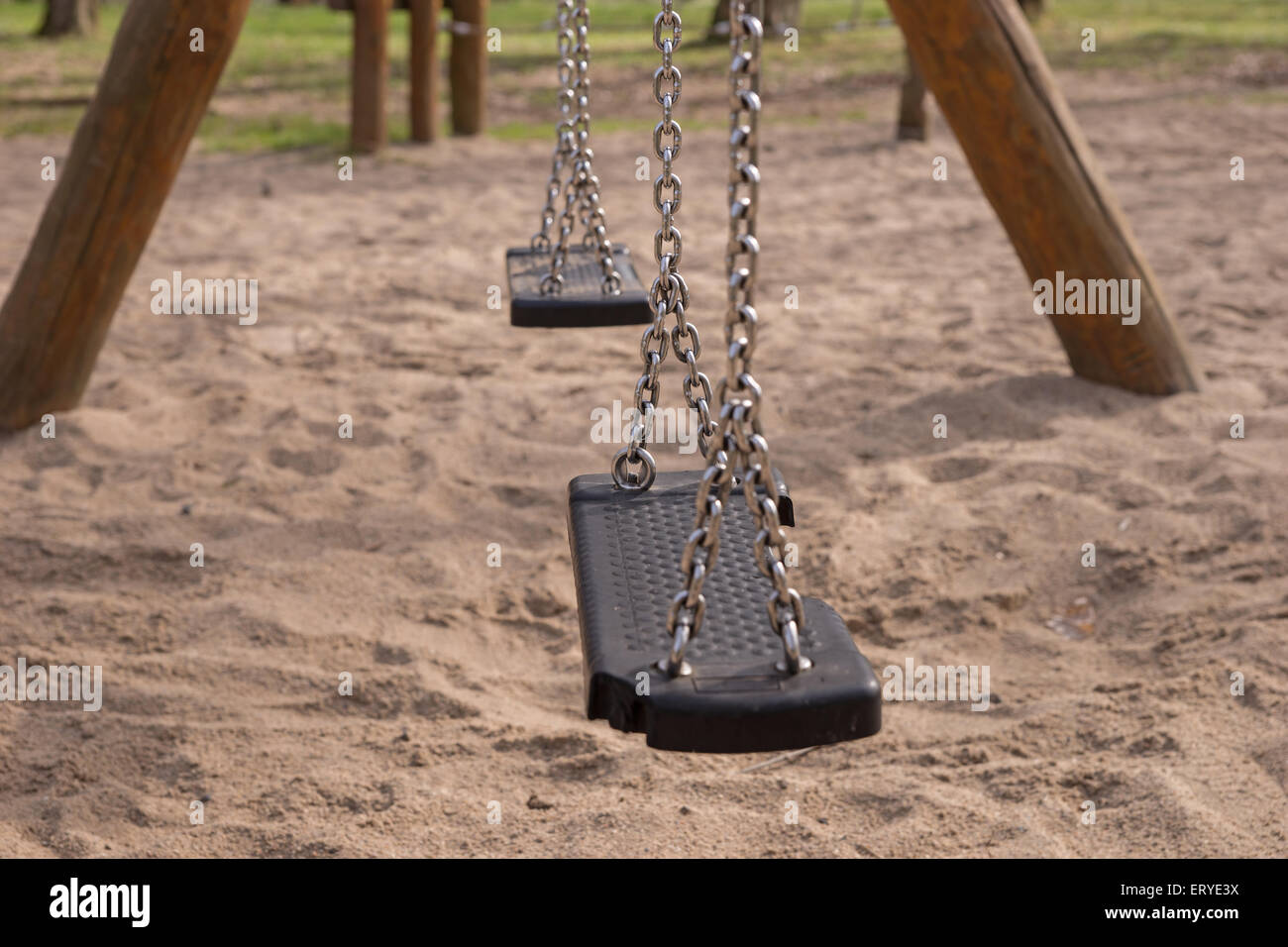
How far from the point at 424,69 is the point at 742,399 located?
6.84 meters

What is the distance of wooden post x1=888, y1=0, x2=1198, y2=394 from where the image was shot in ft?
11.7

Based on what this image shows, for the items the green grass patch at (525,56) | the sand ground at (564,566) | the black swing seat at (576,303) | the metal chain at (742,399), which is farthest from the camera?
the green grass patch at (525,56)

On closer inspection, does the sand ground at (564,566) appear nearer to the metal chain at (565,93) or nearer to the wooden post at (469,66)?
the metal chain at (565,93)

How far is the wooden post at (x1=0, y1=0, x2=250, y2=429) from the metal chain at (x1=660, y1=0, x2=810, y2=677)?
2371 millimetres

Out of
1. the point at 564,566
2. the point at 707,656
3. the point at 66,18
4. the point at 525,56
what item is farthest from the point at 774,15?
the point at 707,656

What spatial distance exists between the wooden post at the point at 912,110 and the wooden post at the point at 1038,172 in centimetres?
408

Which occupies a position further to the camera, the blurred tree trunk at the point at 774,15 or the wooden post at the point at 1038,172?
the blurred tree trunk at the point at 774,15

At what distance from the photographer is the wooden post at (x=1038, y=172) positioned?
3562 millimetres

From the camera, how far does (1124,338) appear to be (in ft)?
12.8

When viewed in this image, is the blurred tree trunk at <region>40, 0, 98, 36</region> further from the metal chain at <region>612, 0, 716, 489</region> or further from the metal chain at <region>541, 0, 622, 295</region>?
the metal chain at <region>612, 0, 716, 489</region>

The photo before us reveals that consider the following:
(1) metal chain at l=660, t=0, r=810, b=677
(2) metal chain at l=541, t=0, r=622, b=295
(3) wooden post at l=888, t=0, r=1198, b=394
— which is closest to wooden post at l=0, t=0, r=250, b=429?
(2) metal chain at l=541, t=0, r=622, b=295

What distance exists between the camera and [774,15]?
13070 millimetres

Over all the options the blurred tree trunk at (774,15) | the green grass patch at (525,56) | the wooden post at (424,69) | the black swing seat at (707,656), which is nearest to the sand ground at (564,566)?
the black swing seat at (707,656)
